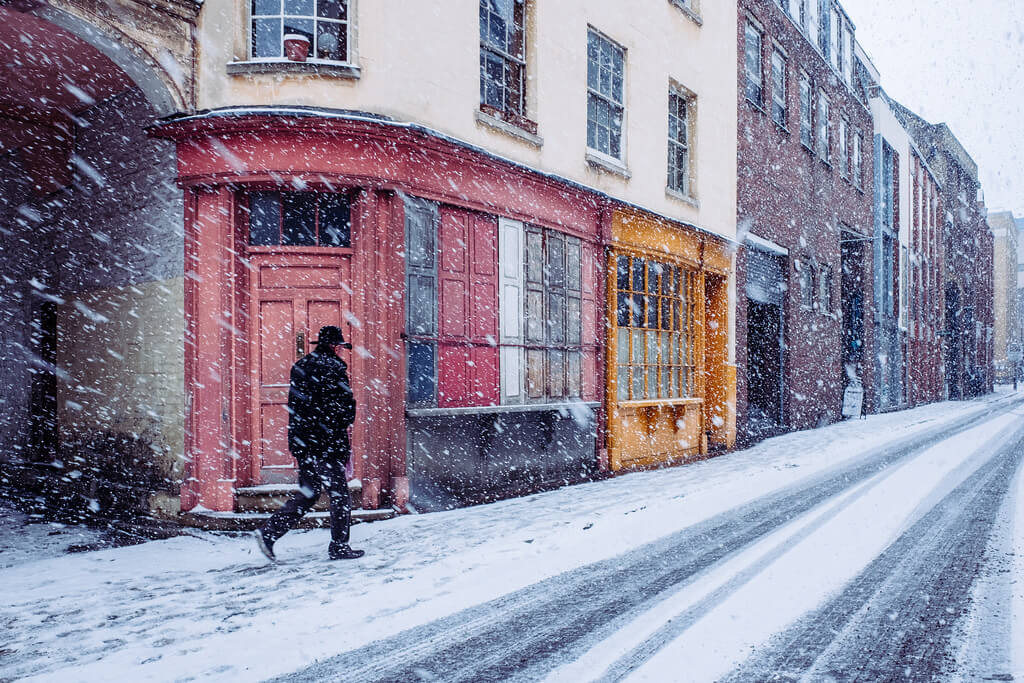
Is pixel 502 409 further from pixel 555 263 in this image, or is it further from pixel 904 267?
→ pixel 904 267

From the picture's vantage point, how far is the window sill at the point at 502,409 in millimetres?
8052

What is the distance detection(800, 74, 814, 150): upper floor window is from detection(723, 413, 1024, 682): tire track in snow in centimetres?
1379

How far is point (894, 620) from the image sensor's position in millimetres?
4324

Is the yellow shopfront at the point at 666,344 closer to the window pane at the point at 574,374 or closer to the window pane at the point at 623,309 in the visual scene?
the window pane at the point at 623,309

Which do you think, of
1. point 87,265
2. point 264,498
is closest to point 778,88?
point 87,265

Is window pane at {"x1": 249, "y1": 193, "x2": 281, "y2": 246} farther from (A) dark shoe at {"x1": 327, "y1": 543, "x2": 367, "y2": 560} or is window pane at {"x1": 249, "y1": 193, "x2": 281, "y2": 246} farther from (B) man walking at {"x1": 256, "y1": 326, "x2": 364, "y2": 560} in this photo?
(A) dark shoe at {"x1": 327, "y1": 543, "x2": 367, "y2": 560}

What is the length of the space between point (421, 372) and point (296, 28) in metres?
3.66

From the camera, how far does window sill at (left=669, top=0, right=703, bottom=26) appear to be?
42.8 feet

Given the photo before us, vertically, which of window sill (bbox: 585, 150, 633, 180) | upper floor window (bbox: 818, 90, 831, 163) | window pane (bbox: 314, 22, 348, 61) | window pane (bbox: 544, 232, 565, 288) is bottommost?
window pane (bbox: 544, 232, 565, 288)

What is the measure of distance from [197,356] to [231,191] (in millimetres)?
1643

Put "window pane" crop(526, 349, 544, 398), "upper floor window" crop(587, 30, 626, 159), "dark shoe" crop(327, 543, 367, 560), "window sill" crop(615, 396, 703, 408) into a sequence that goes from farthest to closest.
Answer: "window sill" crop(615, 396, 703, 408) < "upper floor window" crop(587, 30, 626, 159) < "window pane" crop(526, 349, 544, 398) < "dark shoe" crop(327, 543, 367, 560)

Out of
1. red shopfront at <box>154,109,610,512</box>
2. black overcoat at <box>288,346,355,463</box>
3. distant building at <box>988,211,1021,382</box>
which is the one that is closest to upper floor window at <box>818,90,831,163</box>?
red shopfront at <box>154,109,610,512</box>

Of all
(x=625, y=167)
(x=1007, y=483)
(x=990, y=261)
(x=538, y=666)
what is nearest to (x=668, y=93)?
(x=625, y=167)

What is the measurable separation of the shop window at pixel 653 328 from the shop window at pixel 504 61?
2802mm
